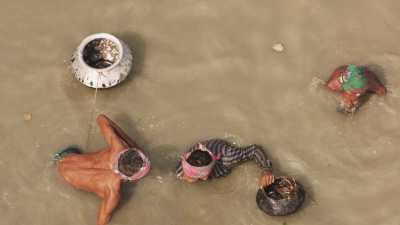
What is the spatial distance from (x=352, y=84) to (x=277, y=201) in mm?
1534

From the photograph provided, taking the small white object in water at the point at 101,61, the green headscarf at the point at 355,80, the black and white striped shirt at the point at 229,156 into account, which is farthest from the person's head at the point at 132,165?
the green headscarf at the point at 355,80

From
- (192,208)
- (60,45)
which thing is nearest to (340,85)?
(192,208)

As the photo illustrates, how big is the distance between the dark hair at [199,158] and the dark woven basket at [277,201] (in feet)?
2.28

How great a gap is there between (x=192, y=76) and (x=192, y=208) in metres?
1.68

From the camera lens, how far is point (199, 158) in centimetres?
565

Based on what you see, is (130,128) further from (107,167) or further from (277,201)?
(277,201)

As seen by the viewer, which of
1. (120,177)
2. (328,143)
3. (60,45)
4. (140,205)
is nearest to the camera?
(120,177)

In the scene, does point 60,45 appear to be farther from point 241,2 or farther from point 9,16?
point 241,2

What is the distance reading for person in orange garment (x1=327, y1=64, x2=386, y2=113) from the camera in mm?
5984

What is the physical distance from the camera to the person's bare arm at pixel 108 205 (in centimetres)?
561

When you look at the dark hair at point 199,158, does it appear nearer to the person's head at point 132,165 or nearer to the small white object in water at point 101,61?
the person's head at point 132,165

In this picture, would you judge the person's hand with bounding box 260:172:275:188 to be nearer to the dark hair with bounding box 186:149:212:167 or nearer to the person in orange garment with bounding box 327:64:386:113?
the dark hair with bounding box 186:149:212:167

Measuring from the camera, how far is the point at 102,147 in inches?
247

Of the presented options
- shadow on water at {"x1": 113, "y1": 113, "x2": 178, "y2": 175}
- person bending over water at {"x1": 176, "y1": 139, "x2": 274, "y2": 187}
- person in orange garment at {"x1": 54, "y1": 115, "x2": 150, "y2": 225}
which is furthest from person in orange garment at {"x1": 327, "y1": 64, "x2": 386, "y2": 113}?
person in orange garment at {"x1": 54, "y1": 115, "x2": 150, "y2": 225}
